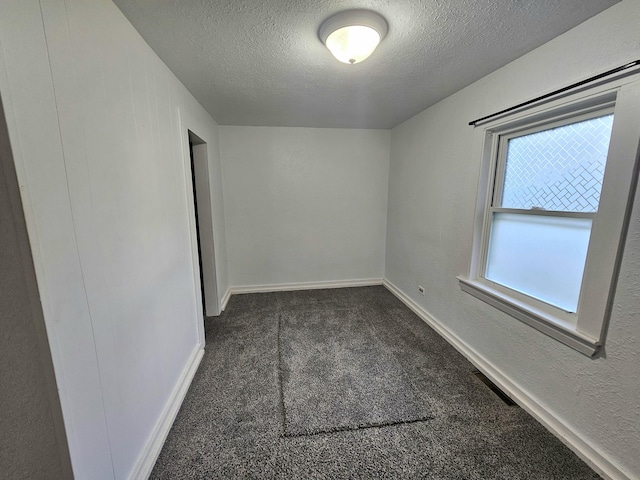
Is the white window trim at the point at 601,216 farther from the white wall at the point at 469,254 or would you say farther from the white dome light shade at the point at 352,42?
the white dome light shade at the point at 352,42

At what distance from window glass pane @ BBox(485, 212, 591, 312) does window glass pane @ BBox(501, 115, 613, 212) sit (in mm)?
101

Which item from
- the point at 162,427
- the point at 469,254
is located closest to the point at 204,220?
the point at 162,427

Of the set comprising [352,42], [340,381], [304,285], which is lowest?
[340,381]

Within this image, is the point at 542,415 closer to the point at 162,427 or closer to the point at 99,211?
the point at 162,427

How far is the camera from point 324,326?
106 inches

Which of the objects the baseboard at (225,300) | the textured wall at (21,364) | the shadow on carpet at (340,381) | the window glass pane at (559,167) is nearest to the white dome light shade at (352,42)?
the window glass pane at (559,167)

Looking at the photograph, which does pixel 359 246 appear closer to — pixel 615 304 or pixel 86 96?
pixel 615 304

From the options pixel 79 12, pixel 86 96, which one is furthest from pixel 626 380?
pixel 79 12

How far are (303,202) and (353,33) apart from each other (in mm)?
2324

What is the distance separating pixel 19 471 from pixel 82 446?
0.48 feet

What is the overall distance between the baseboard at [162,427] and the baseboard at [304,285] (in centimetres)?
161

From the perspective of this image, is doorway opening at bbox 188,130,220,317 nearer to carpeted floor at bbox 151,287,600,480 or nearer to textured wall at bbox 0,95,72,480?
carpeted floor at bbox 151,287,600,480

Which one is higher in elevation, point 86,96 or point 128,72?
point 128,72

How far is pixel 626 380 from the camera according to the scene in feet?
3.91
